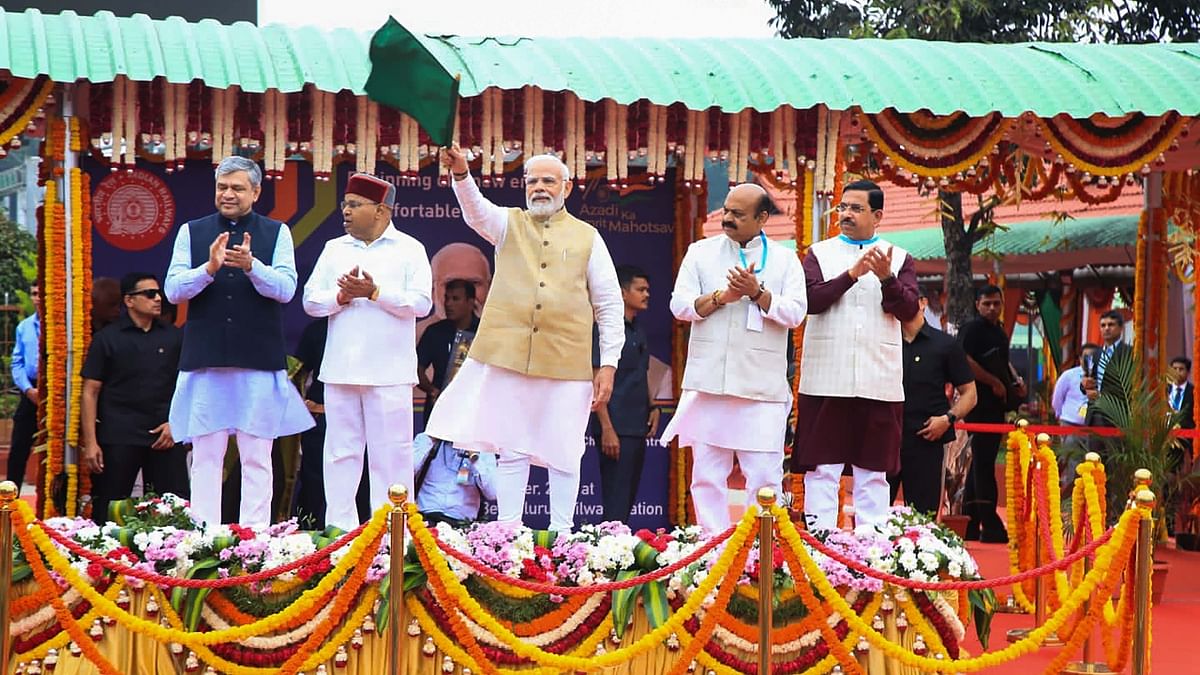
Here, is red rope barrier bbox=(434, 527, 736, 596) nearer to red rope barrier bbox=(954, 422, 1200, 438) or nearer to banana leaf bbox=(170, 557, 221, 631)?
banana leaf bbox=(170, 557, 221, 631)

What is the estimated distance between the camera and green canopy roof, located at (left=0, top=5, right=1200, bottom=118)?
26.5ft

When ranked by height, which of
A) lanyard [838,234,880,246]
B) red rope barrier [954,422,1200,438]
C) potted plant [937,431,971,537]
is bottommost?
potted plant [937,431,971,537]

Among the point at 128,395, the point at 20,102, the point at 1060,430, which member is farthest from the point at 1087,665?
the point at 20,102

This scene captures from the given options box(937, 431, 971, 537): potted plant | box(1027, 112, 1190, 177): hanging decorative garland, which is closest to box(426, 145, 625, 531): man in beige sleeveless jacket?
box(1027, 112, 1190, 177): hanging decorative garland

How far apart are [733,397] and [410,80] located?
1.91m

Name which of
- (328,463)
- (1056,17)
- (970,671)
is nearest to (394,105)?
(328,463)

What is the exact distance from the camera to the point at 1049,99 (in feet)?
29.2

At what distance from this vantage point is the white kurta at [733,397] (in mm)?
7016

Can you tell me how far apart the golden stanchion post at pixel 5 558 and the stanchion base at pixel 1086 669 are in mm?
4193

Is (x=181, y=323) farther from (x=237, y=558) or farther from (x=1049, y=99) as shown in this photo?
(x=1049, y=99)

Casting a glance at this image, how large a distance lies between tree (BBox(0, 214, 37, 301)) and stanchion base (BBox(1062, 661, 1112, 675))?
16.7 meters

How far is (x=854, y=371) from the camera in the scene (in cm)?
716

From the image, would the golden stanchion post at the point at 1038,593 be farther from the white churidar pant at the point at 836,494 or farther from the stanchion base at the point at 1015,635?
the white churidar pant at the point at 836,494

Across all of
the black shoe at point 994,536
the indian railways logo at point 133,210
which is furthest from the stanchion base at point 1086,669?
the indian railways logo at point 133,210
